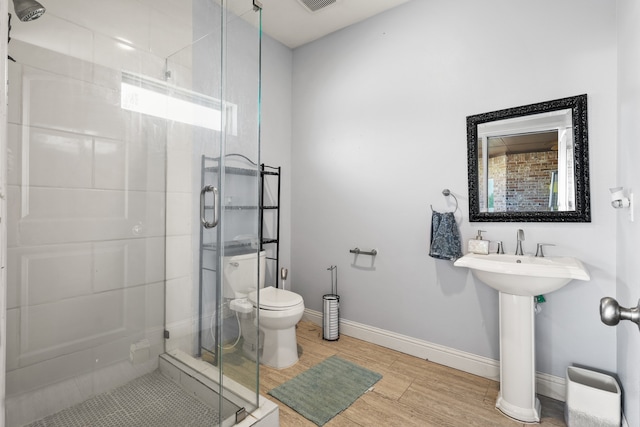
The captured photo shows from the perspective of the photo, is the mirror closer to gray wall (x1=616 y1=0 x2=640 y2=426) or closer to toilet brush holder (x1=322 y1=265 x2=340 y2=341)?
gray wall (x1=616 y1=0 x2=640 y2=426)

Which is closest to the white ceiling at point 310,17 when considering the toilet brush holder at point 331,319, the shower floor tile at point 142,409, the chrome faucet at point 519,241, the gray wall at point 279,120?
the gray wall at point 279,120

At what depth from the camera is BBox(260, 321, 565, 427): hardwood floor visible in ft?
5.61

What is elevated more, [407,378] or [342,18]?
[342,18]

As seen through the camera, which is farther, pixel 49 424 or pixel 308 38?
pixel 308 38

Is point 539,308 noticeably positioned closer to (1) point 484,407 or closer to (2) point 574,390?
(2) point 574,390

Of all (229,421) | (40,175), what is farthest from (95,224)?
(229,421)

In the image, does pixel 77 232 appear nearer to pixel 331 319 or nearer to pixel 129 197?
pixel 129 197

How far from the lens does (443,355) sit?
2312mm

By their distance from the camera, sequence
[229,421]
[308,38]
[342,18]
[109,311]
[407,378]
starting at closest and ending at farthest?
[229,421]
[109,311]
[407,378]
[342,18]
[308,38]

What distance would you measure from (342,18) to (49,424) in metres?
3.23

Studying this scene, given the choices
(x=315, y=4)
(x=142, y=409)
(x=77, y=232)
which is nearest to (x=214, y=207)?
(x=77, y=232)

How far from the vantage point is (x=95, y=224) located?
152 centimetres

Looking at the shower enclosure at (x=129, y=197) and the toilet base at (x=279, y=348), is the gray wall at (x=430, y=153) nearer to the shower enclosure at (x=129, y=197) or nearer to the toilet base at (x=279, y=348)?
the toilet base at (x=279, y=348)

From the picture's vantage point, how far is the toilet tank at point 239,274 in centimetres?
158
